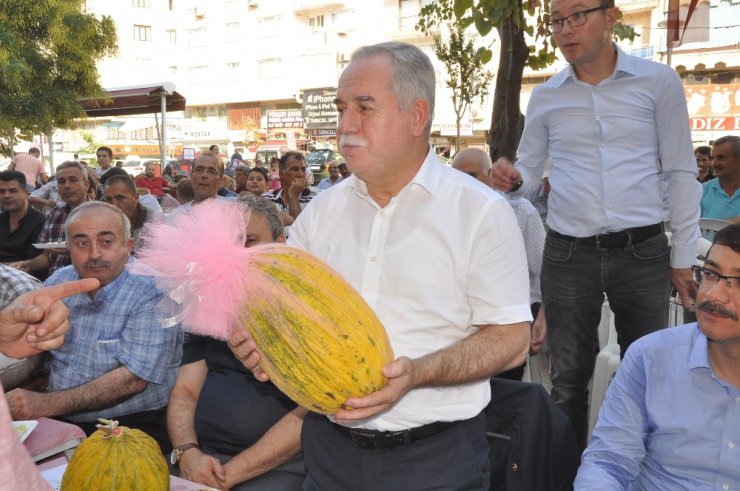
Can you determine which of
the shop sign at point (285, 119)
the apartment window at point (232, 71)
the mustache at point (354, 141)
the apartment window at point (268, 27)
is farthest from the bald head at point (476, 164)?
the apartment window at point (232, 71)

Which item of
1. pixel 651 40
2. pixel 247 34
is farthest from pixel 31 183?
pixel 247 34

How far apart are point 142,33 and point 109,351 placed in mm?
48507

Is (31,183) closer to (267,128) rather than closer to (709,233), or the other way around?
(709,233)

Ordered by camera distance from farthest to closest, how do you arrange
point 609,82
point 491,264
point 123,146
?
point 123,146 → point 609,82 → point 491,264

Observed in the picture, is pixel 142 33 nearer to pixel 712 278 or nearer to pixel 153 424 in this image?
pixel 153 424

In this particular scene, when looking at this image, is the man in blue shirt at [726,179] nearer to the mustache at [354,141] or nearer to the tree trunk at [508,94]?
the tree trunk at [508,94]

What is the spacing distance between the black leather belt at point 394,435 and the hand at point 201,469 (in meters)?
0.78

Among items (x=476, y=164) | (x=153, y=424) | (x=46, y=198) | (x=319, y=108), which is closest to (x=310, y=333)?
(x=153, y=424)

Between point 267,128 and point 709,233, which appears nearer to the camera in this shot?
point 709,233

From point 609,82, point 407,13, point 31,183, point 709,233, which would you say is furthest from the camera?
point 407,13

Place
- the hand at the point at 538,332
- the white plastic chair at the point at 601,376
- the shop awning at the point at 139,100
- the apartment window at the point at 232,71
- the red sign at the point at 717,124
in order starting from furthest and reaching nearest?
1. the apartment window at the point at 232,71
2. the red sign at the point at 717,124
3. the shop awning at the point at 139,100
4. the hand at the point at 538,332
5. the white plastic chair at the point at 601,376

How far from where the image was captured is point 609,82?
289 cm

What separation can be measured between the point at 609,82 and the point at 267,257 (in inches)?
82.8

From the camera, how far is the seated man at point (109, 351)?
9.11 ft
